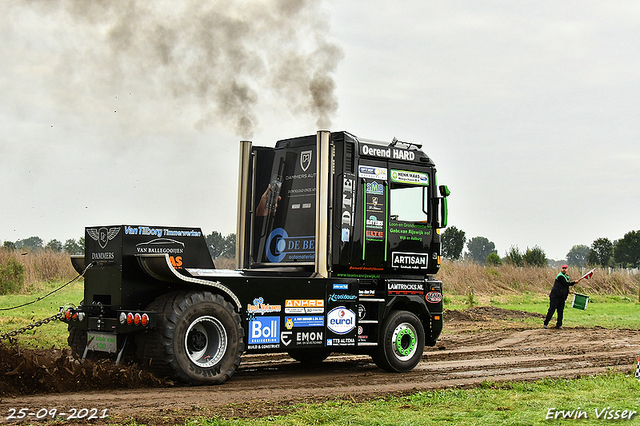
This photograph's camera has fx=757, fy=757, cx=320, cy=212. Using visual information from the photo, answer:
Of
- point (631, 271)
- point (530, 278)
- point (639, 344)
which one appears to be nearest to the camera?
point (639, 344)

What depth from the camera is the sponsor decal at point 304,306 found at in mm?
11250

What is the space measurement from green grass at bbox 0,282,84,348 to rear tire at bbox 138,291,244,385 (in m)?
5.01

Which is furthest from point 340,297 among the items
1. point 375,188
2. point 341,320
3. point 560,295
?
point 560,295

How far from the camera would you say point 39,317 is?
742 inches

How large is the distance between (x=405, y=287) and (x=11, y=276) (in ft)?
59.0

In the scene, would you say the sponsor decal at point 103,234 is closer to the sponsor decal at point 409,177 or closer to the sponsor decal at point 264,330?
the sponsor decal at point 264,330

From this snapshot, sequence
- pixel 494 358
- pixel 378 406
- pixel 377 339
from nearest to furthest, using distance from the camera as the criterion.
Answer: pixel 378 406
pixel 377 339
pixel 494 358

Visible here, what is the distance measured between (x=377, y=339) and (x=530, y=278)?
29.3 metres

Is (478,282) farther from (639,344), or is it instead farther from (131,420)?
(131,420)

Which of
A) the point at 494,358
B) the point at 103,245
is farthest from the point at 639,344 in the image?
the point at 103,245

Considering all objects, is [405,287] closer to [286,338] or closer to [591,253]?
[286,338]

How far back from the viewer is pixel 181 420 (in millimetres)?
7434

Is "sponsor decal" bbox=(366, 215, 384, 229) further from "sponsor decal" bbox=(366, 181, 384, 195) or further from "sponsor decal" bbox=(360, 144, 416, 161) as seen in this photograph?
"sponsor decal" bbox=(360, 144, 416, 161)

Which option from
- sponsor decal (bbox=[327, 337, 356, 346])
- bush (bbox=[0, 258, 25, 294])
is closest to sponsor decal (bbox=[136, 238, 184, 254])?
sponsor decal (bbox=[327, 337, 356, 346])
